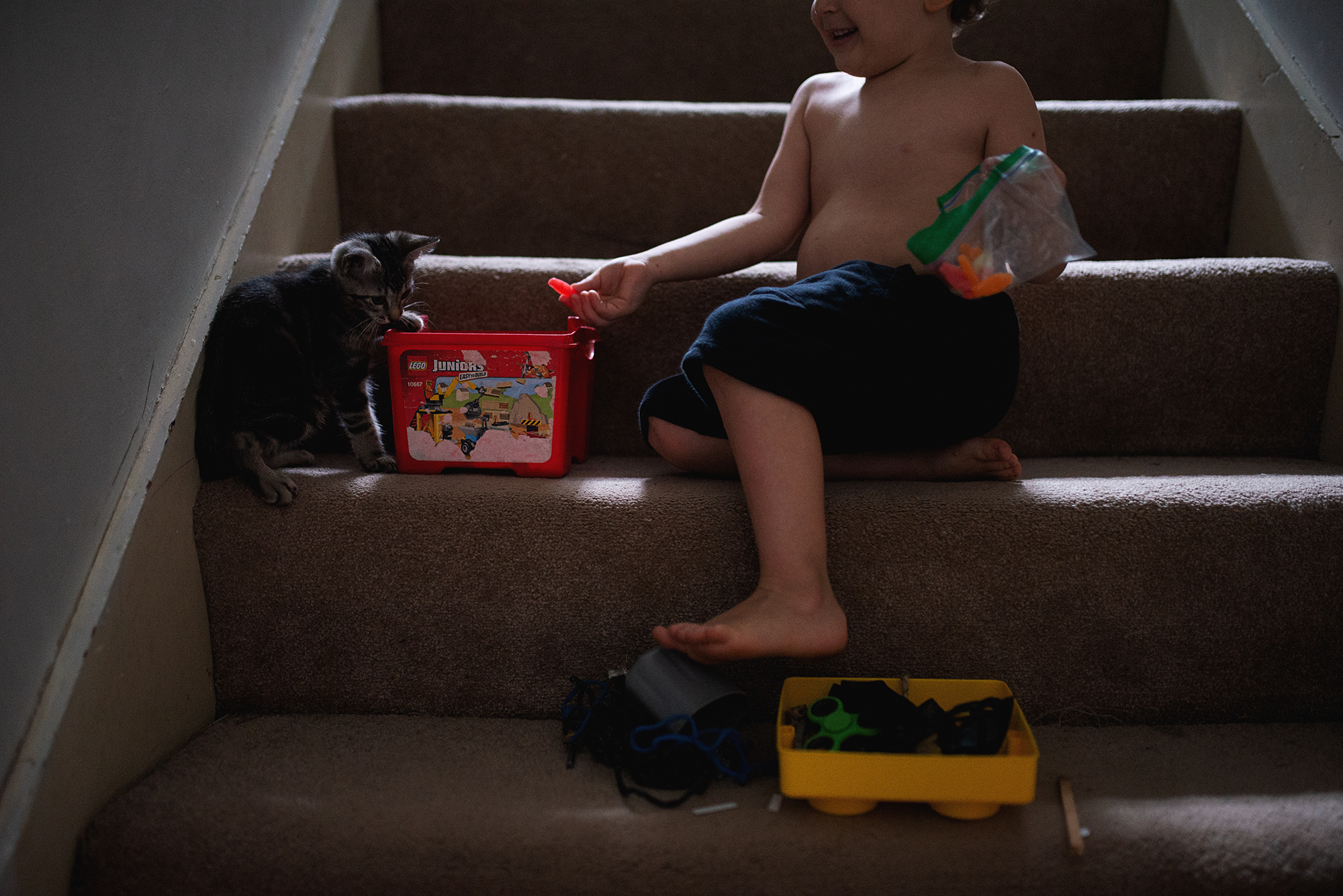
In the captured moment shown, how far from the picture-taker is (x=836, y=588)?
962 mm

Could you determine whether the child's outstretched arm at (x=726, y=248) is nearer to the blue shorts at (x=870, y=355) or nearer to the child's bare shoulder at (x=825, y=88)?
the child's bare shoulder at (x=825, y=88)

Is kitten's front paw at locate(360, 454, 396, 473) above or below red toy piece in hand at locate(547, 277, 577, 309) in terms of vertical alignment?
below

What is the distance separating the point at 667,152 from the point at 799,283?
2.02ft

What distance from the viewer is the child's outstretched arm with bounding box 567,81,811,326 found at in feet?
3.58

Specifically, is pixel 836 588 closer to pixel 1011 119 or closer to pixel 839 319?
pixel 839 319

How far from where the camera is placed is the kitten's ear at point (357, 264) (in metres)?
1.11

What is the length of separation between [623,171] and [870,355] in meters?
0.73

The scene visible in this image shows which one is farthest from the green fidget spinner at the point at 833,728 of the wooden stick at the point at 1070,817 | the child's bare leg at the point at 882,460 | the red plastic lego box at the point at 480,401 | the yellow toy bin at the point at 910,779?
the red plastic lego box at the point at 480,401

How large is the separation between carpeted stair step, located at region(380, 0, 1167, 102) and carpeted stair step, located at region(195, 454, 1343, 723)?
1.15m

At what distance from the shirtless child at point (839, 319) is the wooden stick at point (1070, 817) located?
0.78 feet

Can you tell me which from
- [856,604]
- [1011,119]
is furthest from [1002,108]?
[856,604]

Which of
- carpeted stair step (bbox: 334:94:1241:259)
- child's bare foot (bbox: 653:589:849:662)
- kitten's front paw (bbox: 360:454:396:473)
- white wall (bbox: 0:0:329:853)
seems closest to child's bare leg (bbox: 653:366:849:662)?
child's bare foot (bbox: 653:589:849:662)

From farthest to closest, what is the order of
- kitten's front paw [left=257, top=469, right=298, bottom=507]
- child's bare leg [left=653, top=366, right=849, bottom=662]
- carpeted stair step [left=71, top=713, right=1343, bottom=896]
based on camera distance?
1. kitten's front paw [left=257, top=469, right=298, bottom=507]
2. child's bare leg [left=653, top=366, right=849, bottom=662]
3. carpeted stair step [left=71, top=713, right=1343, bottom=896]

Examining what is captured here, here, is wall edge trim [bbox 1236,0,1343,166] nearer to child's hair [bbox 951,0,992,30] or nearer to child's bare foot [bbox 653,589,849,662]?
child's hair [bbox 951,0,992,30]
